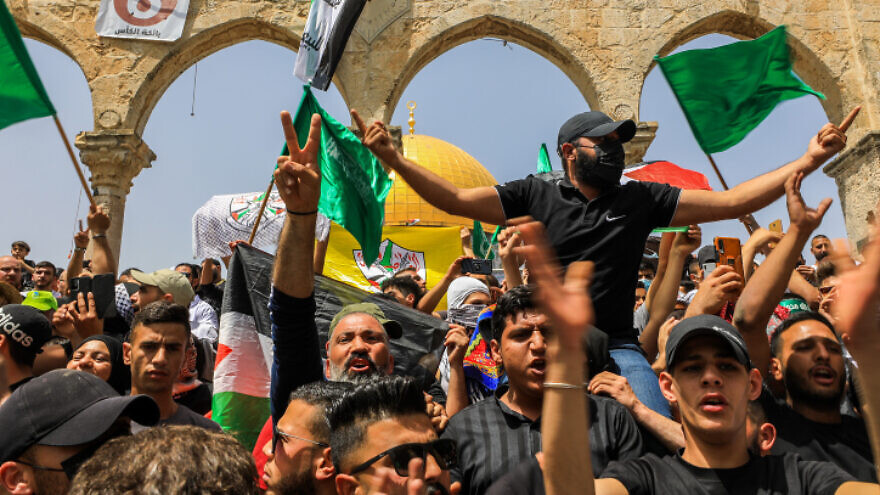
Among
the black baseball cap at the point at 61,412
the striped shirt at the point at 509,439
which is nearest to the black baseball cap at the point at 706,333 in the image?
the striped shirt at the point at 509,439

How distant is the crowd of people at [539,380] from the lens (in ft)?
6.57

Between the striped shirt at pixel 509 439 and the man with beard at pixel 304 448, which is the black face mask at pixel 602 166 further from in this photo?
the man with beard at pixel 304 448

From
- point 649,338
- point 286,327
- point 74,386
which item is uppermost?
point 649,338

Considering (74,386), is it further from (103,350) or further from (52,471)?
(103,350)

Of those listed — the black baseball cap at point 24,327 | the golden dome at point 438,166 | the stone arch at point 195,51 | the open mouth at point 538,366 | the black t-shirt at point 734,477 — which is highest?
the golden dome at point 438,166

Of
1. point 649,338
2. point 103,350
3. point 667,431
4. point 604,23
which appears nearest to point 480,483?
point 667,431

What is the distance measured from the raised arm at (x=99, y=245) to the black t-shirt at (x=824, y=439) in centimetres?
467

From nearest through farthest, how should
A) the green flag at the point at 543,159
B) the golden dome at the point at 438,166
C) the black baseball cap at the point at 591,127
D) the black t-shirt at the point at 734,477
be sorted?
1. the black t-shirt at the point at 734,477
2. the black baseball cap at the point at 591,127
3. the green flag at the point at 543,159
4. the golden dome at the point at 438,166

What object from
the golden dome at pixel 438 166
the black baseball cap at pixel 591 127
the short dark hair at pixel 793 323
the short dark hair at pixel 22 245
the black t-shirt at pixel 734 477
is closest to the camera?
the black t-shirt at pixel 734 477

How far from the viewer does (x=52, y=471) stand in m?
2.28

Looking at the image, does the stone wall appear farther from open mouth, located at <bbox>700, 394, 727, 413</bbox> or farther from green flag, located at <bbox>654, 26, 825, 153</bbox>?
open mouth, located at <bbox>700, 394, 727, 413</bbox>

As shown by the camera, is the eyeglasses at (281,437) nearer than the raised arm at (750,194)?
Yes

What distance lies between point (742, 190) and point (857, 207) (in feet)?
34.4

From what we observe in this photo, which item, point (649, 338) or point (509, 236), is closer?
point (509, 236)
